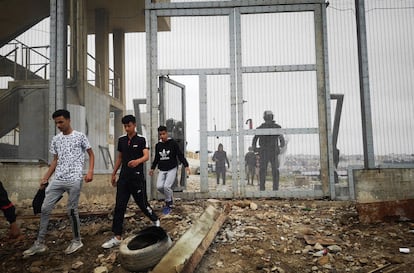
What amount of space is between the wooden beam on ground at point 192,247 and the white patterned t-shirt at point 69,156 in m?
1.78

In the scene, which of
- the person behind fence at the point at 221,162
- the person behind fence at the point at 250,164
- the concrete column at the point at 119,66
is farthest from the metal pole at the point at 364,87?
the concrete column at the point at 119,66

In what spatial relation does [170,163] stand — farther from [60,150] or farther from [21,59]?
[21,59]

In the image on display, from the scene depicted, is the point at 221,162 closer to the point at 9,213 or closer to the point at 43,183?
the point at 43,183

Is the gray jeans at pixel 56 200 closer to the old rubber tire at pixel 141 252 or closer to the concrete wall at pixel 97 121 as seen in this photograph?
the old rubber tire at pixel 141 252

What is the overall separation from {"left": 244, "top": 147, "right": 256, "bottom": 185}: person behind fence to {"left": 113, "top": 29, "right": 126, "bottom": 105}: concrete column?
336cm

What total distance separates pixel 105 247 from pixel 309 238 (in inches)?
120

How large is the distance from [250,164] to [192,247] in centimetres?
363

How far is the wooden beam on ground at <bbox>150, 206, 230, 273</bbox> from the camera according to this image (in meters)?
3.95

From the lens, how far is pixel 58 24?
25.3 feet

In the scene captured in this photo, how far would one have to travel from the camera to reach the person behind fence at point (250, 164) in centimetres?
770

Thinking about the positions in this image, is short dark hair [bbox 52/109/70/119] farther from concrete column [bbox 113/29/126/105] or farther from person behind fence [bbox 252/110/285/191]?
person behind fence [bbox 252/110/285/191]

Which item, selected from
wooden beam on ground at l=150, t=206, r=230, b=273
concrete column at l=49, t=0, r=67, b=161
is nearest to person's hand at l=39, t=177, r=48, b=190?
wooden beam on ground at l=150, t=206, r=230, b=273

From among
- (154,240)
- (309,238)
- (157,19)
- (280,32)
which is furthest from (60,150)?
(280,32)

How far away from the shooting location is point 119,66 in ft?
27.8
